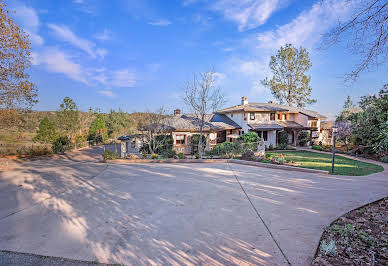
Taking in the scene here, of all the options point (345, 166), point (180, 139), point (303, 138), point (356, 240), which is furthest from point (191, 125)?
point (356, 240)

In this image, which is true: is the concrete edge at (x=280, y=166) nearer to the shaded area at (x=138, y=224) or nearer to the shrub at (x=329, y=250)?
the shaded area at (x=138, y=224)

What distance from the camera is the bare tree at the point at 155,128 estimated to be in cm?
1598

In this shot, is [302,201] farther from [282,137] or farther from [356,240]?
[282,137]

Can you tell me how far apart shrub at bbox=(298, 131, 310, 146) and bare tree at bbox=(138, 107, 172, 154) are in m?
16.8

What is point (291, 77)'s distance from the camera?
2884 cm

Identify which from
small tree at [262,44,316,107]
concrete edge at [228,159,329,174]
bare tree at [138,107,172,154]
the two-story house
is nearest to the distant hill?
bare tree at [138,107,172,154]

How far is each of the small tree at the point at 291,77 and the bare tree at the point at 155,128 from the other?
2039 centimetres

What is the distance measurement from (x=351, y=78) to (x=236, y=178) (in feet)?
16.2

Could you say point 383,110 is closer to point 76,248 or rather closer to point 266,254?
point 266,254

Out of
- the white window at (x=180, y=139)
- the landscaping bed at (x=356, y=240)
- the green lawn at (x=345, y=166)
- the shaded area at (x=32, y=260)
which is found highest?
the white window at (x=180, y=139)

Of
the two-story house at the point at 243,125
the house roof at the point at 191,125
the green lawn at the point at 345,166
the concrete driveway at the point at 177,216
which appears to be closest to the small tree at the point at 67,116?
the two-story house at the point at 243,125

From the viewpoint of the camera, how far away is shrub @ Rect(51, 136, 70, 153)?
61.8 feet

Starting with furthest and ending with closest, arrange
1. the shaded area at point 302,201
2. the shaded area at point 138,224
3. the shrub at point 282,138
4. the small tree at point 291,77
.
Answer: the small tree at point 291,77
the shrub at point 282,138
the shaded area at point 302,201
the shaded area at point 138,224

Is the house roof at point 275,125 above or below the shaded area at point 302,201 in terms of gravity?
above
